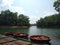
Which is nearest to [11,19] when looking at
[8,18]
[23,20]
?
[8,18]

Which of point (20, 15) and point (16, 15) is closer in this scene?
point (16, 15)

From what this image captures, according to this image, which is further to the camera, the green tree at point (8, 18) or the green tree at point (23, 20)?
the green tree at point (23, 20)

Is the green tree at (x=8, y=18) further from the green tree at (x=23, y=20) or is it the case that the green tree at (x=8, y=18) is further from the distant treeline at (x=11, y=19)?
the green tree at (x=23, y=20)

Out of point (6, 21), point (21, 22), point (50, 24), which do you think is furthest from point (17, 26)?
point (50, 24)

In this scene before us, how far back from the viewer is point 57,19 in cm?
10131

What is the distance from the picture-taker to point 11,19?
335ft

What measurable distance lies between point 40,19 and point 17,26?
1110 inches

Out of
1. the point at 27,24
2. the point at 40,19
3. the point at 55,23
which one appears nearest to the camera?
the point at 55,23

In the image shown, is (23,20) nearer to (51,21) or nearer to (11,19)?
(11,19)

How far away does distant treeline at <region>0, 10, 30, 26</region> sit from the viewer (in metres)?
98.2

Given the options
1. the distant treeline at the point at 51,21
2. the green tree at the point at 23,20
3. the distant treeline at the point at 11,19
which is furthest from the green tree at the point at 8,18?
the distant treeline at the point at 51,21

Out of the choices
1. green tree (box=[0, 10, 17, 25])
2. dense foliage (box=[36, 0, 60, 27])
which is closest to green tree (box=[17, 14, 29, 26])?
green tree (box=[0, 10, 17, 25])

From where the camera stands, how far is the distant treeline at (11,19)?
98244 millimetres

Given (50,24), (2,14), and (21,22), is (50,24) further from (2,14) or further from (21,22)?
(2,14)
